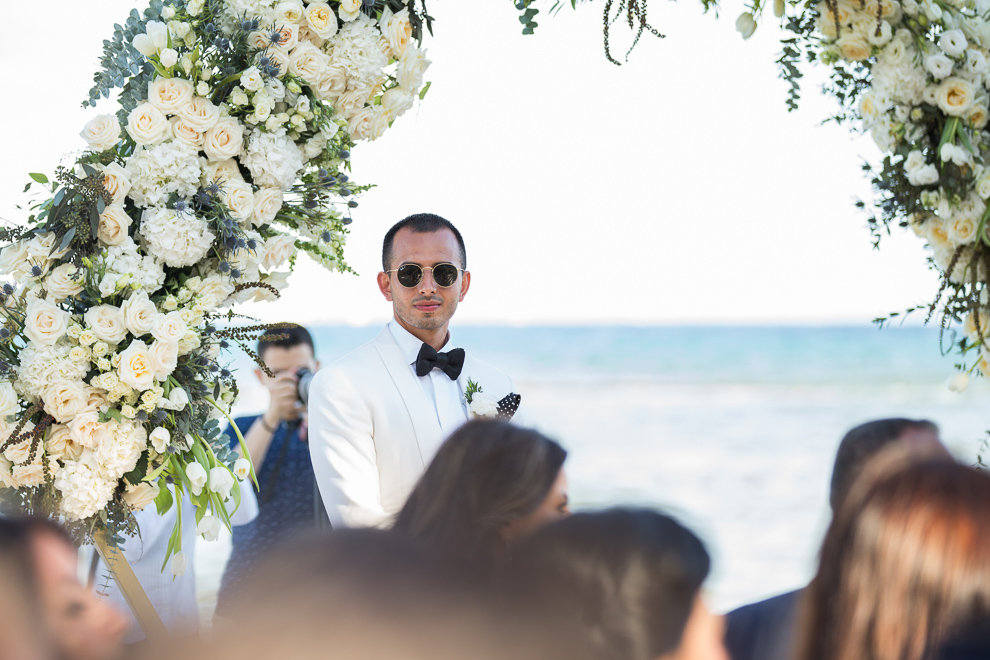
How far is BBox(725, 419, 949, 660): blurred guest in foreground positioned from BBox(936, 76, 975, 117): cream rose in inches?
39.5

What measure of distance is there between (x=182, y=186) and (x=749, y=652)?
2103 mm

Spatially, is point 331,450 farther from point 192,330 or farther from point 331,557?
point 331,557

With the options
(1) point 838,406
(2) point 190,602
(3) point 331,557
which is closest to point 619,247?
(1) point 838,406

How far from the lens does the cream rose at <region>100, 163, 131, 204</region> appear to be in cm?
253

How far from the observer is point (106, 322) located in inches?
96.3

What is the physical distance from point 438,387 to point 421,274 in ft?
1.44

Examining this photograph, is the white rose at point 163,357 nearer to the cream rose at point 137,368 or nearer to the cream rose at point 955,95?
the cream rose at point 137,368

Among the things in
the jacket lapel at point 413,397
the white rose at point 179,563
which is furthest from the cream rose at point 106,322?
the jacket lapel at point 413,397

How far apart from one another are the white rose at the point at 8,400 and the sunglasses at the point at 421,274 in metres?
1.35

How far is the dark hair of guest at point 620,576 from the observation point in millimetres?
1258

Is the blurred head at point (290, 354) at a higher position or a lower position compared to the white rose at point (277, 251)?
lower

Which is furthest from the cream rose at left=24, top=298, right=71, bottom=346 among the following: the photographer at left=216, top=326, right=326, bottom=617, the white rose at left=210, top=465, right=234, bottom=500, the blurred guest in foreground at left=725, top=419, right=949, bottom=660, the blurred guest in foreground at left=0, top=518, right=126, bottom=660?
the blurred guest in foreground at left=725, top=419, right=949, bottom=660

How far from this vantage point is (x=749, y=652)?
2076mm

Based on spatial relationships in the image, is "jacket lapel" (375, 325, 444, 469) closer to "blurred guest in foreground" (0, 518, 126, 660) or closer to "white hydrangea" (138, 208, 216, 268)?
"white hydrangea" (138, 208, 216, 268)
